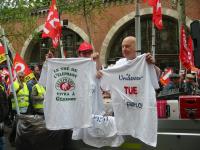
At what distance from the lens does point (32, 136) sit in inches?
309

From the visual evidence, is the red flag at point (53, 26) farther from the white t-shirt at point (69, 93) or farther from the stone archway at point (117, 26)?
the stone archway at point (117, 26)

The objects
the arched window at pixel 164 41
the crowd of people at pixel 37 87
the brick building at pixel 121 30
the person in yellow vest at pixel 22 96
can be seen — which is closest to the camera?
the crowd of people at pixel 37 87

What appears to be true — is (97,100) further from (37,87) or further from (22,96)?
(22,96)

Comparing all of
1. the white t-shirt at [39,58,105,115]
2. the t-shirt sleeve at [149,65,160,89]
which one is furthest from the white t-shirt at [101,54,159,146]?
Answer: the white t-shirt at [39,58,105,115]

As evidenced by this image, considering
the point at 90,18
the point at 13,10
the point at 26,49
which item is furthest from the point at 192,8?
the point at 26,49

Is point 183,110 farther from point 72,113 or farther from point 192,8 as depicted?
point 192,8

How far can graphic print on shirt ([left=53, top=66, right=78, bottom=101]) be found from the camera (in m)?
7.16

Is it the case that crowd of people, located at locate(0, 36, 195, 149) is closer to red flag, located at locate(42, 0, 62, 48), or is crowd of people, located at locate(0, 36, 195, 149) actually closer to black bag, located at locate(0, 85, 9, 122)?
black bag, located at locate(0, 85, 9, 122)

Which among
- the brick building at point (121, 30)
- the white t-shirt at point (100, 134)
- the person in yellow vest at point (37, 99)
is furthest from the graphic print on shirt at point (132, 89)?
the brick building at point (121, 30)

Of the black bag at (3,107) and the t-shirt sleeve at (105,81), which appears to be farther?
the black bag at (3,107)

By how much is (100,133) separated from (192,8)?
19635 millimetres

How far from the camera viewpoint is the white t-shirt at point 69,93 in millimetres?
7105

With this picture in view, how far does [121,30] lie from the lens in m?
29.2

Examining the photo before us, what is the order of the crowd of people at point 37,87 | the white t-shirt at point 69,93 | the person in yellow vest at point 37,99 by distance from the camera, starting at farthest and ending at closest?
the person in yellow vest at point 37,99 < the white t-shirt at point 69,93 < the crowd of people at point 37,87
